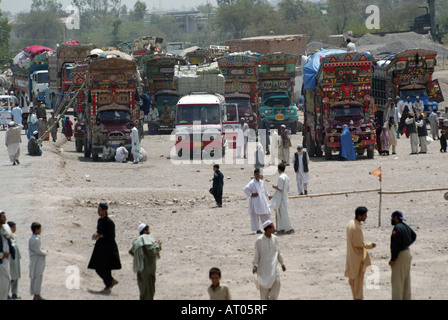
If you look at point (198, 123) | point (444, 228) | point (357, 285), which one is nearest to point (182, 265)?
point (357, 285)

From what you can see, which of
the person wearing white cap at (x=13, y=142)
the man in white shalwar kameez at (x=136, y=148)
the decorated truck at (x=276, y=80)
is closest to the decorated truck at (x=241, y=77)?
the decorated truck at (x=276, y=80)

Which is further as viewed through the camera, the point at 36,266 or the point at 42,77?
the point at 42,77

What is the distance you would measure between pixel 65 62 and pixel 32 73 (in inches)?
396

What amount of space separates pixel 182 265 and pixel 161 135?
27298 millimetres

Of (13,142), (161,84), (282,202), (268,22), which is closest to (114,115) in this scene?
(13,142)

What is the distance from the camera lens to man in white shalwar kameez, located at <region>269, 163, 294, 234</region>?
17.8m

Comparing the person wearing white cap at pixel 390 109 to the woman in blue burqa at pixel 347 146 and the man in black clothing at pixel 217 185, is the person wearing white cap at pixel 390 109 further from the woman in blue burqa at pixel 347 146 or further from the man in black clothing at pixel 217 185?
the man in black clothing at pixel 217 185

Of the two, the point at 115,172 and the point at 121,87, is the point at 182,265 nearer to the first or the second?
the point at 115,172

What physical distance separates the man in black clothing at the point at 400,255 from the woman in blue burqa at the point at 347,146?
17827 mm

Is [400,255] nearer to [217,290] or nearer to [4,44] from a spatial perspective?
[217,290]

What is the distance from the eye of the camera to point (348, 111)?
3050 cm

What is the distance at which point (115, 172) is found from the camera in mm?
28766

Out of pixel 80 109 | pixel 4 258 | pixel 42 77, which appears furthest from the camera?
pixel 42 77

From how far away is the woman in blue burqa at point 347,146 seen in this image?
29.7 metres
